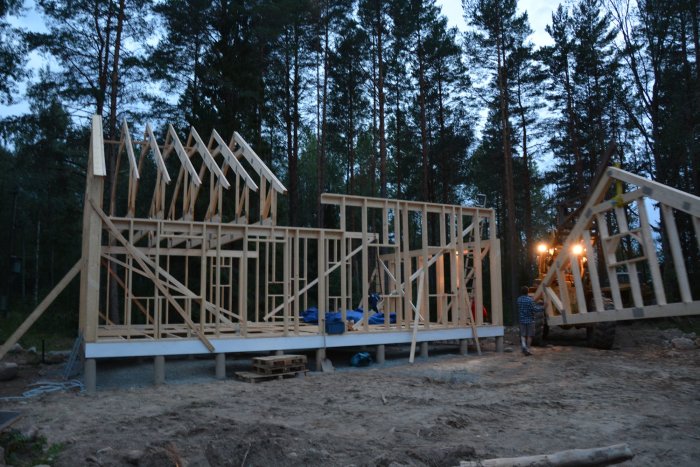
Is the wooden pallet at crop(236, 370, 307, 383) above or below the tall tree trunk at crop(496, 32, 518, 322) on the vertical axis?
below

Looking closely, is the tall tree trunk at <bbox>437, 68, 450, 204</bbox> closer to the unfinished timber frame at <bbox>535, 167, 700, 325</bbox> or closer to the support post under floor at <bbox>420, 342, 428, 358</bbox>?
the unfinished timber frame at <bbox>535, 167, 700, 325</bbox>

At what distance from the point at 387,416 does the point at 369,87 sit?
19.8 meters

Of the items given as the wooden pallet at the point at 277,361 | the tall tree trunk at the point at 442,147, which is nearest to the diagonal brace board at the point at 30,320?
the wooden pallet at the point at 277,361

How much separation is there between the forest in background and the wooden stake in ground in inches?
559

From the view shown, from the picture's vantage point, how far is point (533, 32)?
22.9 m

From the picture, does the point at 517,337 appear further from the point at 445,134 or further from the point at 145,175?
the point at 145,175

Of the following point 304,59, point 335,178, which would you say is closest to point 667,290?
point 304,59

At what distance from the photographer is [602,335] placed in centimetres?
1310

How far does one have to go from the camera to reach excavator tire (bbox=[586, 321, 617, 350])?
13016 millimetres

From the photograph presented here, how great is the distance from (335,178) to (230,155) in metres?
25.6

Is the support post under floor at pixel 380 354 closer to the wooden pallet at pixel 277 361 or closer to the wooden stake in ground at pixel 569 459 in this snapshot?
the wooden pallet at pixel 277 361

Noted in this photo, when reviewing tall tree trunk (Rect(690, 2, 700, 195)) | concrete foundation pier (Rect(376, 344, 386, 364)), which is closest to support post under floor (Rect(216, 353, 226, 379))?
concrete foundation pier (Rect(376, 344, 386, 364))

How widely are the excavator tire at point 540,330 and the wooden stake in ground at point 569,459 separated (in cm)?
930

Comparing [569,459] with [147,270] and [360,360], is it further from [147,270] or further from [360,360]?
[360,360]
